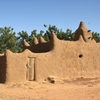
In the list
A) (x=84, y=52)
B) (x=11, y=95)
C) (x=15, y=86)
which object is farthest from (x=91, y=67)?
(x=11, y=95)

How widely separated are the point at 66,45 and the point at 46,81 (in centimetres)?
334

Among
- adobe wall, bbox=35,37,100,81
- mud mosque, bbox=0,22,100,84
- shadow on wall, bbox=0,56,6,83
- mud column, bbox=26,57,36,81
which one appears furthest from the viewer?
adobe wall, bbox=35,37,100,81

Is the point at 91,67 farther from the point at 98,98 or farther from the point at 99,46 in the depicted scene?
the point at 98,98

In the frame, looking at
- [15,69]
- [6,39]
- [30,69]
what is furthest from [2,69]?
[6,39]

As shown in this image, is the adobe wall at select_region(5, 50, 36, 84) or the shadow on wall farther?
the shadow on wall

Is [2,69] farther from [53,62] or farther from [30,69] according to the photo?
[53,62]

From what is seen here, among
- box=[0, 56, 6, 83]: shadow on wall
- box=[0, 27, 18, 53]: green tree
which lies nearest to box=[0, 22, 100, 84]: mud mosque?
Result: box=[0, 56, 6, 83]: shadow on wall

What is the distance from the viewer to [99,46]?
13.0 meters

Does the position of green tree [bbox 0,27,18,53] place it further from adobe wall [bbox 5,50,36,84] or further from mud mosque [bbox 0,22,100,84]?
adobe wall [bbox 5,50,36,84]

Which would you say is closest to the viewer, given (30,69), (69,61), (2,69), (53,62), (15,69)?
(15,69)

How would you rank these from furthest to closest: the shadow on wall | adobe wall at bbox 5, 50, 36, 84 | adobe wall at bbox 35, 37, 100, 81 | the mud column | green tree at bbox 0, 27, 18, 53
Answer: green tree at bbox 0, 27, 18, 53
adobe wall at bbox 35, 37, 100, 81
the mud column
the shadow on wall
adobe wall at bbox 5, 50, 36, 84

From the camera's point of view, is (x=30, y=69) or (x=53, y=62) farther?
(x=53, y=62)

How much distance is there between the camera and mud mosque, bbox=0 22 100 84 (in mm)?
9156

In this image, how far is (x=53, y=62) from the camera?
1041 cm
